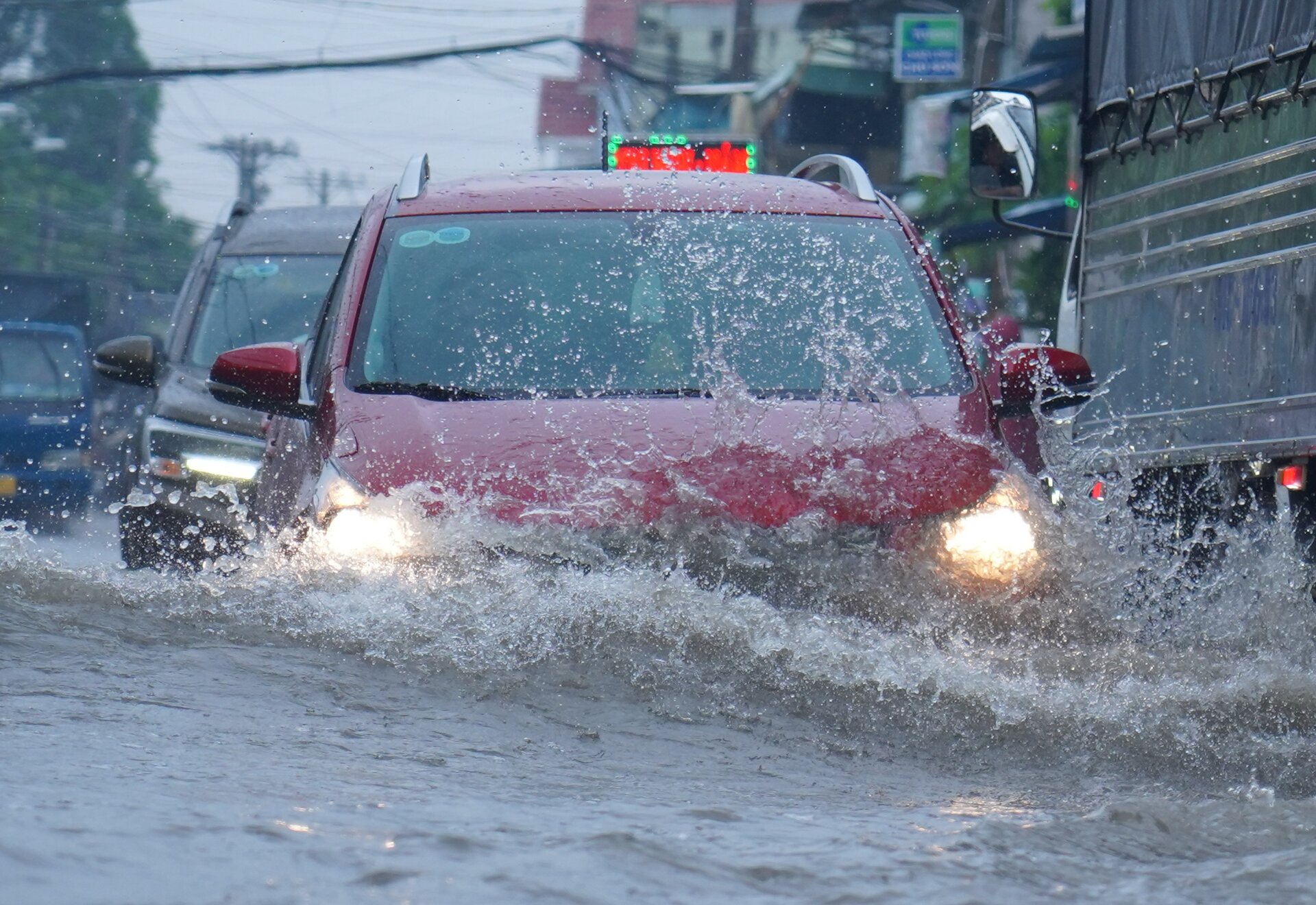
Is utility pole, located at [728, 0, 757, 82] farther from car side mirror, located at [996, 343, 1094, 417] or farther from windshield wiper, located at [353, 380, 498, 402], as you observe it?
windshield wiper, located at [353, 380, 498, 402]

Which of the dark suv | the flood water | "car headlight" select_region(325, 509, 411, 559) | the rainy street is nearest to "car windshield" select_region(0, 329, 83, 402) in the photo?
the dark suv

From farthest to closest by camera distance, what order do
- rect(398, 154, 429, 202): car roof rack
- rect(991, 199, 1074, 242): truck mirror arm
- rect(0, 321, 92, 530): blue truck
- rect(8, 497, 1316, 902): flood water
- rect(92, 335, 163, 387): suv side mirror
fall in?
rect(0, 321, 92, 530): blue truck → rect(991, 199, 1074, 242): truck mirror arm → rect(92, 335, 163, 387): suv side mirror → rect(398, 154, 429, 202): car roof rack → rect(8, 497, 1316, 902): flood water

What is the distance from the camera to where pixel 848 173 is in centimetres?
659

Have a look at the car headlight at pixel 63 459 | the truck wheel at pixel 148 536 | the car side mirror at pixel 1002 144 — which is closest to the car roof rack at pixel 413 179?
the car side mirror at pixel 1002 144

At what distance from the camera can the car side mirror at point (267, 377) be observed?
5.50m

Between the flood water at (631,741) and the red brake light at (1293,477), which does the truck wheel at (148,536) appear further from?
the red brake light at (1293,477)

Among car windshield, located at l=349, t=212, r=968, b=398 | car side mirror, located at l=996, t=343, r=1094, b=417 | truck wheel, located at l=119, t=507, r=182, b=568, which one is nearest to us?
car windshield, located at l=349, t=212, r=968, b=398

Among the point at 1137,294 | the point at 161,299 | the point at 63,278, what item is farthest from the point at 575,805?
the point at 63,278

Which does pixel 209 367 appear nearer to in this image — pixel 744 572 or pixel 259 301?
pixel 259 301

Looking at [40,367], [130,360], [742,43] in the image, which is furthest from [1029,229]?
[742,43]

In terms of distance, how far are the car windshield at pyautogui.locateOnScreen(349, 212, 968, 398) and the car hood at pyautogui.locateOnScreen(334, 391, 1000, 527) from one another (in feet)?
0.56

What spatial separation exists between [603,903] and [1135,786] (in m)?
1.55

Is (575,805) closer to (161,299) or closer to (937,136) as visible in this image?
(161,299)

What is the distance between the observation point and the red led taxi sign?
834cm
